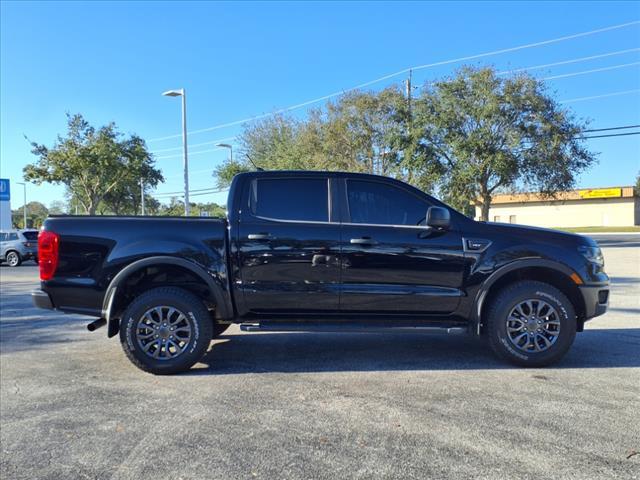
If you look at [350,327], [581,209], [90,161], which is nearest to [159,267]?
[350,327]

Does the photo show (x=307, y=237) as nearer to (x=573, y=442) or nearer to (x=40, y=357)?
(x=573, y=442)

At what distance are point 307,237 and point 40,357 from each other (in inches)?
134

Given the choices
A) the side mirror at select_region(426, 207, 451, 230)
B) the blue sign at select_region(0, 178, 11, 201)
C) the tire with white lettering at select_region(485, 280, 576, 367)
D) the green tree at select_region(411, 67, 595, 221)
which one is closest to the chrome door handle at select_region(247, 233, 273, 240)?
the side mirror at select_region(426, 207, 451, 230)

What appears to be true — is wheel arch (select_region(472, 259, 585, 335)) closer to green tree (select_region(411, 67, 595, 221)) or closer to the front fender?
the front fender

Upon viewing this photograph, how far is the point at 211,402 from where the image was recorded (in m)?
3.98

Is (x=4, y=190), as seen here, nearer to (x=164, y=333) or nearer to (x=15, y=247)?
(x=15, y=247)

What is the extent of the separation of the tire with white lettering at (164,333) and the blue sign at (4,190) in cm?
3967

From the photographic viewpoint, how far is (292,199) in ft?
16.3

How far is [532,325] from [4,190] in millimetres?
42337

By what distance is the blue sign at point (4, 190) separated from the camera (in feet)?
122

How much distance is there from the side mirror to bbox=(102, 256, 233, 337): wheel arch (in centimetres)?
212

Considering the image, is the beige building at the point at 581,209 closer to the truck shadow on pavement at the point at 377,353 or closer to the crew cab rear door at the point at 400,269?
the truck shadow on pavement at the point at 377,353

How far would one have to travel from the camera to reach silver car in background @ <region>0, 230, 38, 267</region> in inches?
802

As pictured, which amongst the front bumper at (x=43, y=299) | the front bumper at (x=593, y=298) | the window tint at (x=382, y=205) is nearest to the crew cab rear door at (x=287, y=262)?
the window tint at (x=382, y=205)
